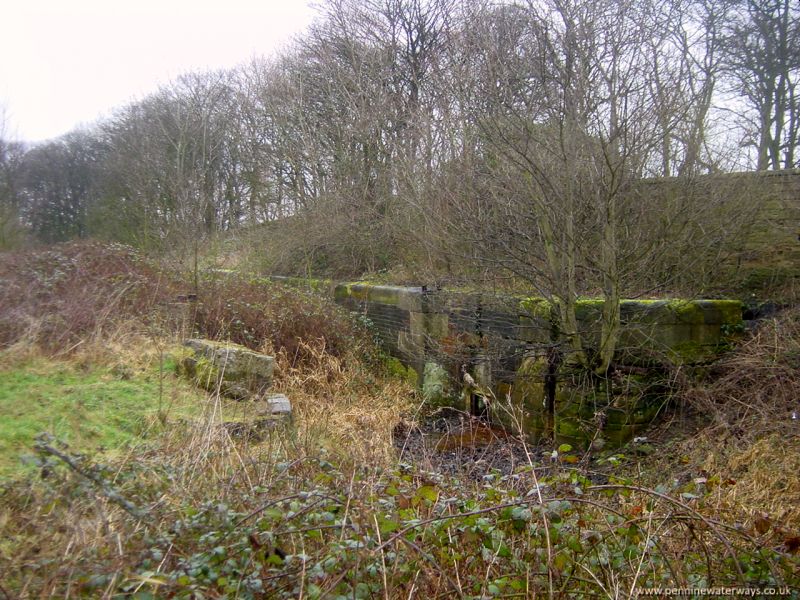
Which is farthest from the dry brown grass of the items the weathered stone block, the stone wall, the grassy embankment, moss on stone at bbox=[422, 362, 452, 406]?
the weathered stone block

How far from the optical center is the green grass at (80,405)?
4.64 metres

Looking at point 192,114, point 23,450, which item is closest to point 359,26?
point 192,114

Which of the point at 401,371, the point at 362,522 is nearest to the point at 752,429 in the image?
the point at 362,522

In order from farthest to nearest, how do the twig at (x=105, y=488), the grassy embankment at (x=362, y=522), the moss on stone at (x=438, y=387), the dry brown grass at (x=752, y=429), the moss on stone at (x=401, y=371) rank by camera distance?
the moss on stone at (x=401, y=371) → the moss on stone at (x=438, y=387) → the dry brown grass at (x=752, y=429) → the twig at (x=105, y=488) → the grassy embankment at (x=362, y=522)

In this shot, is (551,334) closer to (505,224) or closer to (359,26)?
(505,224)

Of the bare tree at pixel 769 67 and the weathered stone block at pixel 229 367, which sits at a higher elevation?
the bare tree at pixel 769 67

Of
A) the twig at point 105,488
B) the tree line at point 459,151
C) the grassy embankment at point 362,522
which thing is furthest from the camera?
the tree line at point 459,151

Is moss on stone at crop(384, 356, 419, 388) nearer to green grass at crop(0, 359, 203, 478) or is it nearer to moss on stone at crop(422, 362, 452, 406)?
moss on stone at crop(422, 362, 452, 406)

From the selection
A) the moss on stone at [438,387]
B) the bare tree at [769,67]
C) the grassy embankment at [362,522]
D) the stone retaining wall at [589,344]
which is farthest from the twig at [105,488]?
the bare tree at [769,67]

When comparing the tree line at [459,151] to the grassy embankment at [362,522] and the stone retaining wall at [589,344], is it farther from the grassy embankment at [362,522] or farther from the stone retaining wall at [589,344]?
the grassy embankment at [362,522]

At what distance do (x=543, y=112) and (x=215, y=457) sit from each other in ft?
15.8

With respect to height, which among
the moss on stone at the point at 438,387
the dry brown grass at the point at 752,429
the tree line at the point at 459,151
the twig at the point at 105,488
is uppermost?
the tree line at the point at 459,151

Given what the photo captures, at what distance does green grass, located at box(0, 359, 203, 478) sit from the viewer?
15.2ft

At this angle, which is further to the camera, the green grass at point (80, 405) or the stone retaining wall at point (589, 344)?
the stone retaining wall at point (589, 344)
